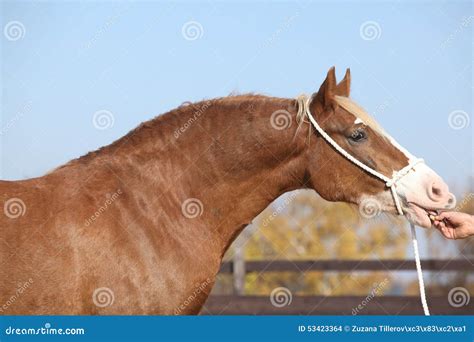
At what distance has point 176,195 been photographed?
4.54 m

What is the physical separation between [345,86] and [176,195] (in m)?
1.65

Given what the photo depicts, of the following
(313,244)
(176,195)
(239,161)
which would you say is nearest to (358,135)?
(239,161)

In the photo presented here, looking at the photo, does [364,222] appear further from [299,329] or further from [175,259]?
[175,259]

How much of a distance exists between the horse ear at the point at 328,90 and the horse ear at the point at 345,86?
0.13m

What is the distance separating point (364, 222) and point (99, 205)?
2.13 meters

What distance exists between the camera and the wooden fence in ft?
30.6

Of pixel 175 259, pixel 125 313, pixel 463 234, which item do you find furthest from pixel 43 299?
pixel 463 234

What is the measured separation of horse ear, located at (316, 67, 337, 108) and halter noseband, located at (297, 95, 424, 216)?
102mm

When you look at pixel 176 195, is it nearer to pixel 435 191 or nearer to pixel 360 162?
pixel 360 162

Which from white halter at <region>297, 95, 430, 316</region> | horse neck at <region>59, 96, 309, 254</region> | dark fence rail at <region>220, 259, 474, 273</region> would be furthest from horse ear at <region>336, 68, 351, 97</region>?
dark fence rail at <region>220, 259, 474, 273</region>

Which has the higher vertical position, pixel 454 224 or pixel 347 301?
pixel 454 224

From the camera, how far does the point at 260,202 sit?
15.5 feet

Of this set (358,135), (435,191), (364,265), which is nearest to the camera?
(435,191)

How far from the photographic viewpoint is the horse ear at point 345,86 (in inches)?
193
